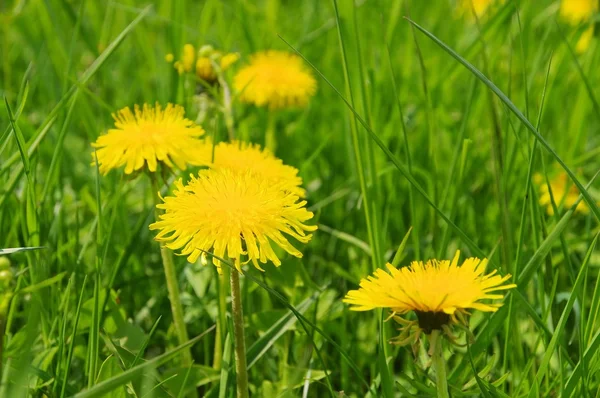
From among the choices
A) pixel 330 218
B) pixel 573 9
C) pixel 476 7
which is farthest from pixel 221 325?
pixel 573 9

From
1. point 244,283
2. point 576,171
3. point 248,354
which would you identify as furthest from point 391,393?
point 576,171

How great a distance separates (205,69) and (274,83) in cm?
23

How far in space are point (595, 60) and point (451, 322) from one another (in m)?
1.13

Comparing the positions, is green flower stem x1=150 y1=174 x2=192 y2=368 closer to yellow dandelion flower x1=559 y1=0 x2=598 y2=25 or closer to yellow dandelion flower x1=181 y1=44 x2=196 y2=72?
yellow dandelion flower x1=181 y1=44 x2=196 y2=72

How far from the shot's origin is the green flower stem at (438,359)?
2.72ft

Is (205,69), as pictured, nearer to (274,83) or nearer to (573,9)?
(274,83)

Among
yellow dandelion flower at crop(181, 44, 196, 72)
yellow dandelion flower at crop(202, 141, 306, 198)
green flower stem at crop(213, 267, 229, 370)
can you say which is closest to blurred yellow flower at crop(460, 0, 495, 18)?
yellow dandelion flower at crop(181, 44, 196, 72)

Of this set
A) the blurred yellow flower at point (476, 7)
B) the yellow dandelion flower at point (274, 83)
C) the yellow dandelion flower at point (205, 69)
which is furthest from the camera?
the blurred yellow flower at point (476, 7)

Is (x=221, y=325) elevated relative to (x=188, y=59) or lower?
lower

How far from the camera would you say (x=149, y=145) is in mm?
1098

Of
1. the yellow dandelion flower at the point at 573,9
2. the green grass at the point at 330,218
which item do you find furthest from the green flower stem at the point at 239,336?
the yellow dandelion flower at the point at 573,9

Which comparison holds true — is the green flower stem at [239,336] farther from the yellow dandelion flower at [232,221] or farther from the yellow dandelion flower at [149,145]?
the yellow dandelion flower at [149,145]

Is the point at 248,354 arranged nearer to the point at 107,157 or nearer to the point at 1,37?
the point at 107,157

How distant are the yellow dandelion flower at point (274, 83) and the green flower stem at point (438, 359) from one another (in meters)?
0.95
